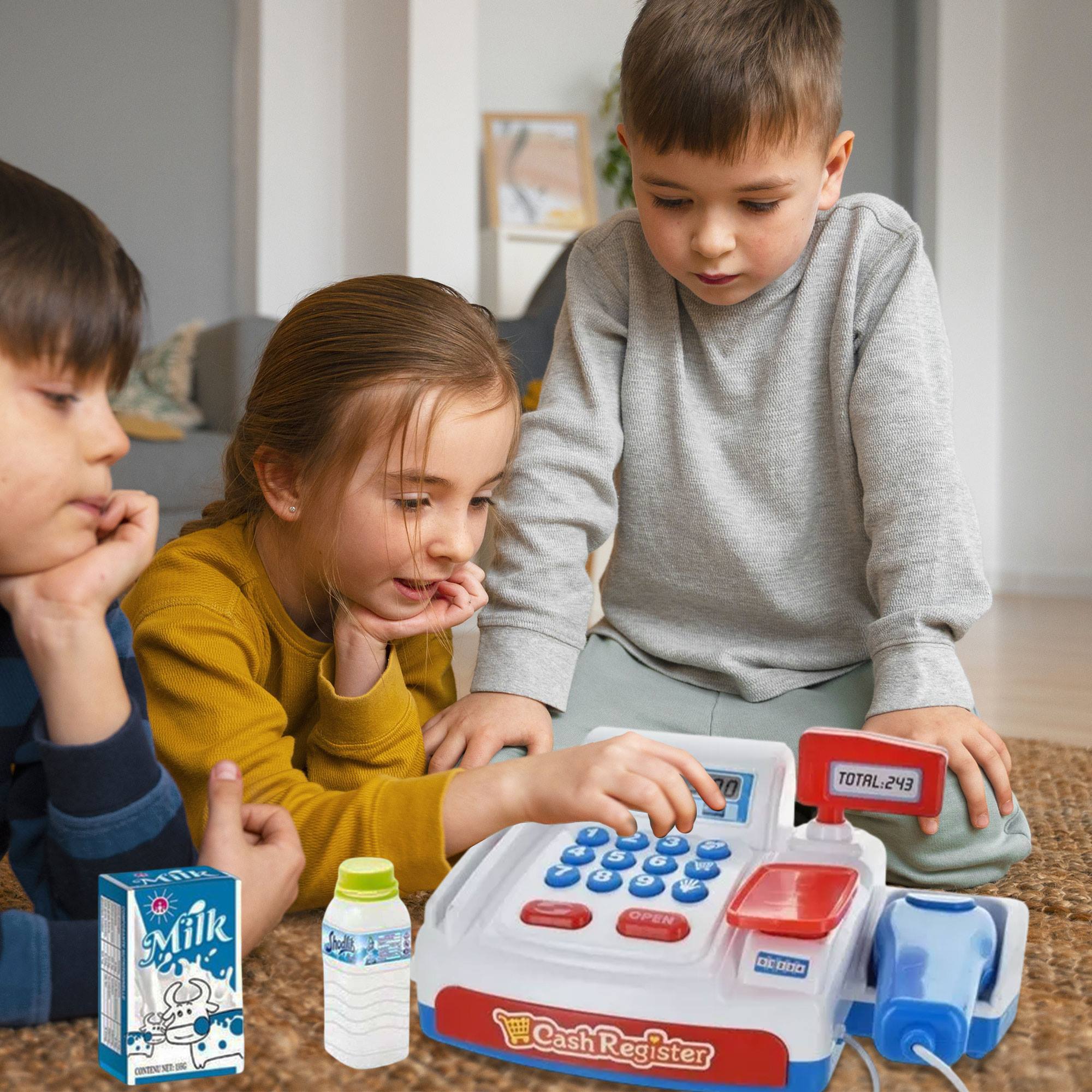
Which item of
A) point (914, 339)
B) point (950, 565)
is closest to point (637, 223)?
point (914, 339)

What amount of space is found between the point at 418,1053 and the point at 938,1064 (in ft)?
0.78

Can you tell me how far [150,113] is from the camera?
12.4ft

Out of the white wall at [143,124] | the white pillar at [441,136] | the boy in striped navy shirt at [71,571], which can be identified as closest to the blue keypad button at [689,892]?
the boy in striped navy shirt at [71,571]

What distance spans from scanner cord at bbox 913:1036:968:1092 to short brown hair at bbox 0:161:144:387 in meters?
0.50

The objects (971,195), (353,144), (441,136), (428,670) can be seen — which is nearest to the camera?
(428,670)

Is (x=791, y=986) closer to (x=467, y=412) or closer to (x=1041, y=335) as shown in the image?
(x=467, y=412)

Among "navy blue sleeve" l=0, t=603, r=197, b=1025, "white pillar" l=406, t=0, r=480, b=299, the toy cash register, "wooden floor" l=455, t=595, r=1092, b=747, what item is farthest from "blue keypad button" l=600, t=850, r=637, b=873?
"white pillar" l=406, t=0, r=480, b=299

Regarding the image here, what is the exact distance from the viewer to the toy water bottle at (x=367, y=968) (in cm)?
57

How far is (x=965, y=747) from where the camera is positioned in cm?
85

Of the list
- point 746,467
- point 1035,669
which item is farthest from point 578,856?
point 1035,669

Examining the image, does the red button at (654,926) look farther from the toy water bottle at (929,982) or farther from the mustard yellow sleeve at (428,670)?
the mustard yellow sleeve at (428,670)

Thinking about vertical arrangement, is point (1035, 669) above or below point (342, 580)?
below

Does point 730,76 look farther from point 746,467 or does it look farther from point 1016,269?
point 1016,269

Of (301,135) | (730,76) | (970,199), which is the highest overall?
(301,135)
